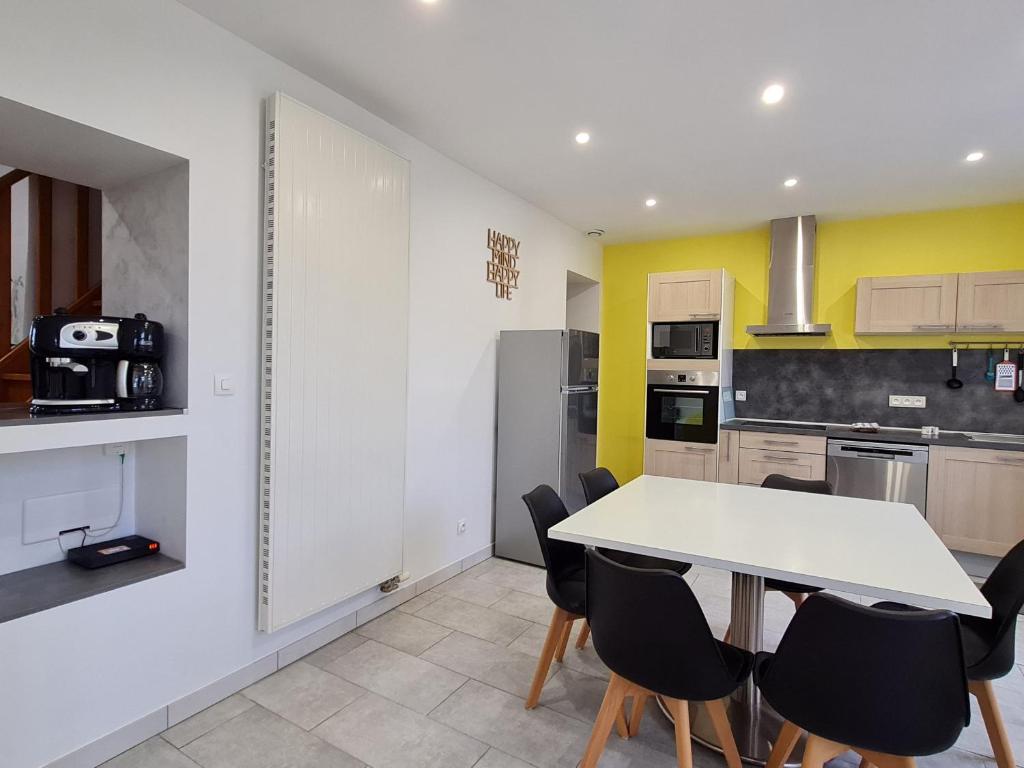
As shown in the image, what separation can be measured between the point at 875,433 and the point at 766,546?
9.99ft

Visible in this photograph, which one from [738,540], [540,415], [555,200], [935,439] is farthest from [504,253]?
[935,439]

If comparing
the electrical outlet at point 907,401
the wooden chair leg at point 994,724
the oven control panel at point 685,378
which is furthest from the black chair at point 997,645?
the electrical outlet at point 907,401

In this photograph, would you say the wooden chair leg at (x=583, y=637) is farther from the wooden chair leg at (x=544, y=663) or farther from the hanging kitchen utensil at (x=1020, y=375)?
the hanging kitchen utensil at (x=1020, y=375)

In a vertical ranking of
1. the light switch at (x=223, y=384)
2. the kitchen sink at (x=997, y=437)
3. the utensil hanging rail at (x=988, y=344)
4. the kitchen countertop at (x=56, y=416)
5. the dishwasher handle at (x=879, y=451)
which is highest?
the utensil hanging rail at (x=988, y=344)

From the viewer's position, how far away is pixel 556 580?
2.31m

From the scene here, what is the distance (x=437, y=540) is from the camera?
3.52 meters

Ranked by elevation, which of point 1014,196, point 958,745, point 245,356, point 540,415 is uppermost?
point 1014,196

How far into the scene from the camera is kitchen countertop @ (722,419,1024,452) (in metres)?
3.69

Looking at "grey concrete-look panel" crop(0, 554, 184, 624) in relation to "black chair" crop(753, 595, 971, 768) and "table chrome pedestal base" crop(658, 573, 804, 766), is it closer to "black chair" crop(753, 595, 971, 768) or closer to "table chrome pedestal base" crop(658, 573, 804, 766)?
"table chrome pedestal base" crop(658, 573, 804, 766)

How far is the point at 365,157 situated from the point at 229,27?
75cm

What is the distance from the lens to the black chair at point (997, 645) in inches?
68.7

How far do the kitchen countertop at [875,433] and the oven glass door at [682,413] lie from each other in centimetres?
18

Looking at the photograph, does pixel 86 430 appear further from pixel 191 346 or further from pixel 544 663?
pixel 544 663

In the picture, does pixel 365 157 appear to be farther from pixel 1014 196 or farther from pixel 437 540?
pixel 1014 196
